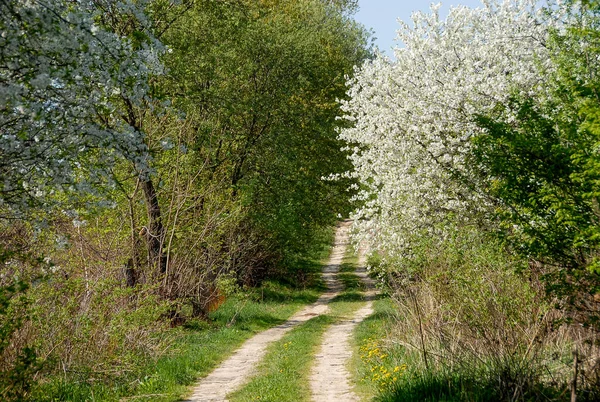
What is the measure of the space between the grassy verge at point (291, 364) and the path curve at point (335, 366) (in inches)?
6.8

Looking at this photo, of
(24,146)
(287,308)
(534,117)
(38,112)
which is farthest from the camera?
(287,308)

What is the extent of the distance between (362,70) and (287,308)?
30.1ft

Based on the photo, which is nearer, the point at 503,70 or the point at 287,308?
the point at 503,70

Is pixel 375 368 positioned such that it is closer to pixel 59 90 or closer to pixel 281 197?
pixel 59 90

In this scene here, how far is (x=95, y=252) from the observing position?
14828mm

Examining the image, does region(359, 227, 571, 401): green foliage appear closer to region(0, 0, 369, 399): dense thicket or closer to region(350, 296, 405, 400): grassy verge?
region(350, 296, 405, 400): grassy verge

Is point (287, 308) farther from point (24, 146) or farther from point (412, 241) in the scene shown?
point (24, 146)

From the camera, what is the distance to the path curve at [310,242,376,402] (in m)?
11.1

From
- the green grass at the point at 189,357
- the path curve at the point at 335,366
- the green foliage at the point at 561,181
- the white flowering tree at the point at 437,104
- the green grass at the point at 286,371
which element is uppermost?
the white flowering tree at the point at 437,104

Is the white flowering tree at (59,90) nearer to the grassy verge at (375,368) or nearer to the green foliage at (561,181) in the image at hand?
the green foliage at (561,181)

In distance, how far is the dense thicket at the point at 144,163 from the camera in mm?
7613

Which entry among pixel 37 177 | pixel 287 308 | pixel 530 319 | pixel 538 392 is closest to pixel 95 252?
pixel 37 177

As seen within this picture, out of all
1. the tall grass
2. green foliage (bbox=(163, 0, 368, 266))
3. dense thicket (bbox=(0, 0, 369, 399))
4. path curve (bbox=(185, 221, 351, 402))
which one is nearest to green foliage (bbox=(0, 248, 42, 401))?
dense thicket (bbox=(0, 0, 369, 399))

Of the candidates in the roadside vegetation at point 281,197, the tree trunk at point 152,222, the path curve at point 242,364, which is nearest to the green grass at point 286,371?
the roadside vegetation at point 281,197
